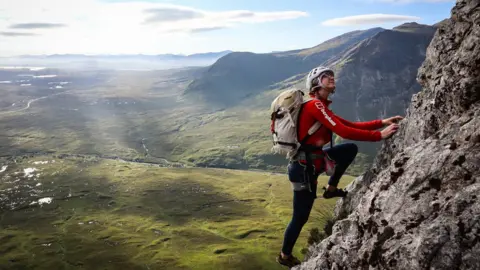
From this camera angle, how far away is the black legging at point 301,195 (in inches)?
518

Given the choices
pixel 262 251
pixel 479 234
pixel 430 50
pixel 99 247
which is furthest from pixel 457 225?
pixel 99 247

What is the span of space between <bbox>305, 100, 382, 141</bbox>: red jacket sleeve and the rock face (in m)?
1.22

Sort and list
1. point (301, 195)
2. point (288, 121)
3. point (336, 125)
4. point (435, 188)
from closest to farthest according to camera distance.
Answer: point (435, 188), point (336, 125), point (288, 121), point (301, 195)

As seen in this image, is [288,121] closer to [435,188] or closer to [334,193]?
[334,193]

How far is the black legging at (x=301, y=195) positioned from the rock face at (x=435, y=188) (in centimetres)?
113

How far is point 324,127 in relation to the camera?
12727mm

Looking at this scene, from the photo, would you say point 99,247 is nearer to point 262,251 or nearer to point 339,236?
point 262,251

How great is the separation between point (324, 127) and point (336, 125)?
0.89 metres

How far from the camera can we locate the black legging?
43.2 ft

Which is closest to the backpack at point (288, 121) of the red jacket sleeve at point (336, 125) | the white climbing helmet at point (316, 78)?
the red jacket sleeve at point (336, 125)

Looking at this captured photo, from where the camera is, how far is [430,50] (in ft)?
46.7

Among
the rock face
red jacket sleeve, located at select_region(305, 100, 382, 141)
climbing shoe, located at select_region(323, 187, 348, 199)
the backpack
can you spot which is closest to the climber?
red jacket sleeve, located at select_region(305, 100, 382, 141)

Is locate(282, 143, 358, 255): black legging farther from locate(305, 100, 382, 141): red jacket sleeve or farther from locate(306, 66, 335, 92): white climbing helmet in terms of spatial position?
locate(306, 66, 335, 92): white climbing helmet

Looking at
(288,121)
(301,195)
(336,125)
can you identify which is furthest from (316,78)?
(301,195)
